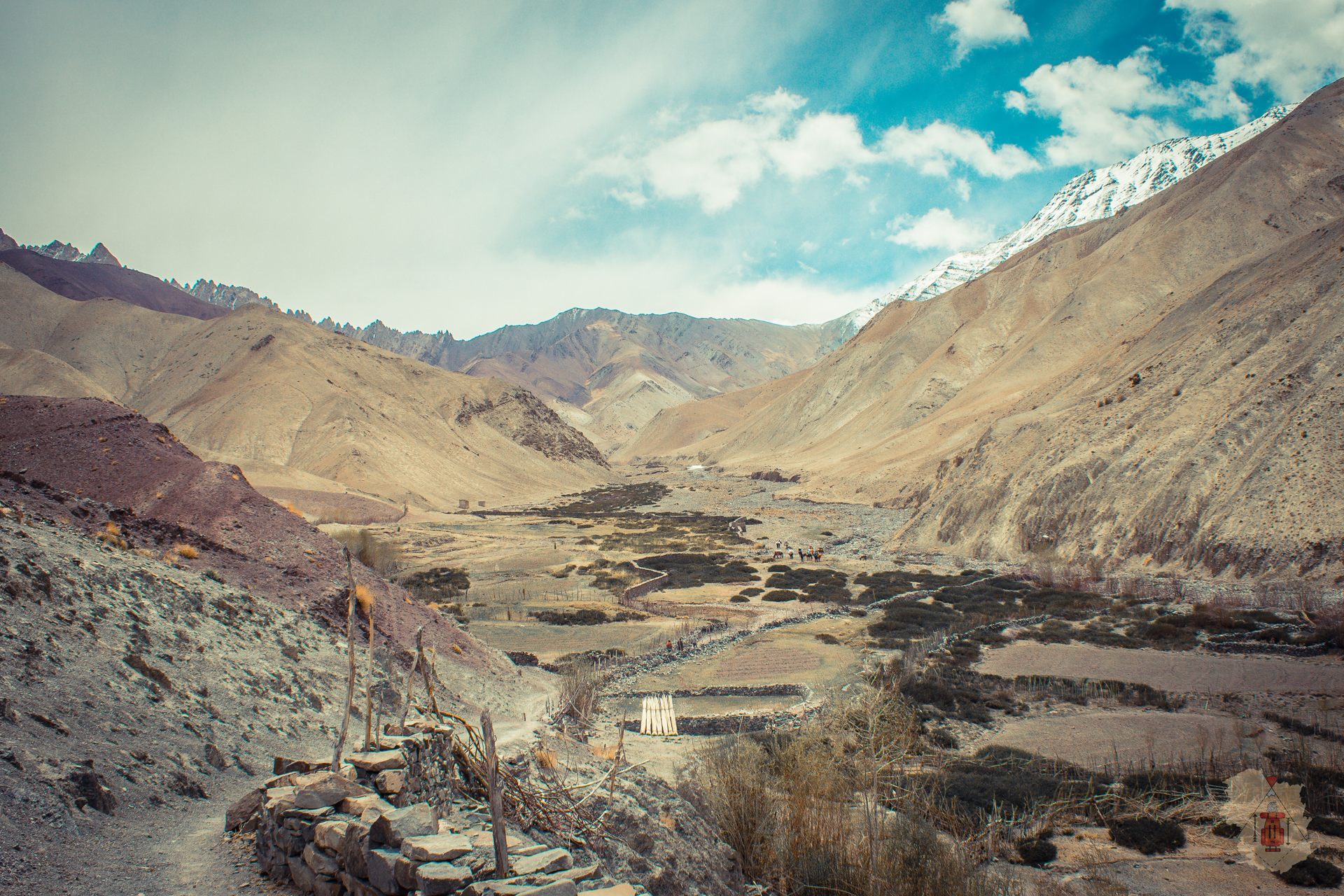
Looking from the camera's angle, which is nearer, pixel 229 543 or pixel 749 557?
pixel 229 543

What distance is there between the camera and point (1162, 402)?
4103 centimetres

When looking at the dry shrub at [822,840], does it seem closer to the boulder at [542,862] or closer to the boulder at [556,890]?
the boulder at [542,862]

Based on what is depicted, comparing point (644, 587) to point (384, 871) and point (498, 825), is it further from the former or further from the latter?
point (498, 825)

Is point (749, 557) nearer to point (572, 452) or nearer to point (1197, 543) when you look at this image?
point (1197, 543)

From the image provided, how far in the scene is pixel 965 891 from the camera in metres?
6.77

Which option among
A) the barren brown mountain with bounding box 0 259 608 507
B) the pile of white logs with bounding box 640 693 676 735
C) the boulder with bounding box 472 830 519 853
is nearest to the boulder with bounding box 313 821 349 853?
the boulder with bounding box 472 830 519 853

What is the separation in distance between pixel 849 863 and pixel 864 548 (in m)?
47.7

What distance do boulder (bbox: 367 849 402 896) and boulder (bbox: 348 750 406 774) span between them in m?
1.75

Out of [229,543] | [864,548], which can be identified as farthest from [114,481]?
[864,548]

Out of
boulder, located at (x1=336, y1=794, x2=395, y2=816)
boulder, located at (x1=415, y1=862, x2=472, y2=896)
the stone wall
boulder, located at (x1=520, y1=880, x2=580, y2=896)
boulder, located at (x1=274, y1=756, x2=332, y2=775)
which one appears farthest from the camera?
the stone wall

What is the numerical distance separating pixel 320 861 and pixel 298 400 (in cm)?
9871

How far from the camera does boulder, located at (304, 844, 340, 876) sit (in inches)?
235

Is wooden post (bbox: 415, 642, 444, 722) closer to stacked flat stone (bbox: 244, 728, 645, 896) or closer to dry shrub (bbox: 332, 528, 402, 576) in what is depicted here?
stacked flat stone (bbox: 244, 728, 645, 896)

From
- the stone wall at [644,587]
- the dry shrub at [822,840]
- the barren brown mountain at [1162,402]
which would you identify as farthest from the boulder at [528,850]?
the barren brown mountain at [1162,402]
